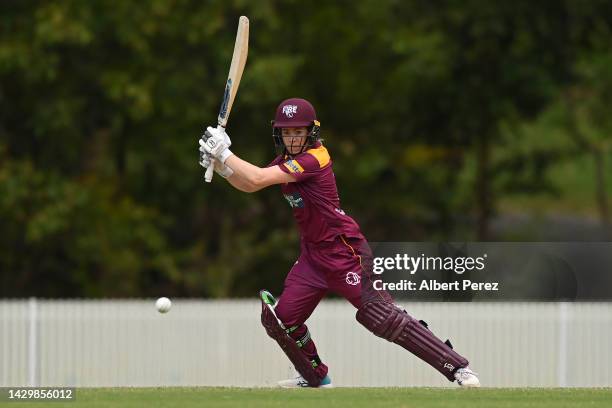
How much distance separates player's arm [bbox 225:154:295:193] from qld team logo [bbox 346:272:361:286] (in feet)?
2.66

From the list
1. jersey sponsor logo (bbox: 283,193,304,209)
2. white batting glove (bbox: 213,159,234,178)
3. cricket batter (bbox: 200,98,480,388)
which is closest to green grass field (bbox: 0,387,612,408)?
cricket batter (bbox: 200,98,480,388)

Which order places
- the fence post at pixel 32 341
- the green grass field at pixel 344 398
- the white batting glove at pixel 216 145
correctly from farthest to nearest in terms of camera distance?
the fence post at pixel 32 341 < the white batting glove at pixel 216 145 < the green grass field at pixel 344 398

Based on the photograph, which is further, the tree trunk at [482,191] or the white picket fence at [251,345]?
the tree trunk at [482,191]

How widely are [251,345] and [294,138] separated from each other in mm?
6845

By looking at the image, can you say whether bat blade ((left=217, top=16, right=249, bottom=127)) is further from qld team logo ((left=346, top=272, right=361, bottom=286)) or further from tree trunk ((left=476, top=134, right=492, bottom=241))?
tree trunk ((left=476, top=134, right=492, bottom=241))

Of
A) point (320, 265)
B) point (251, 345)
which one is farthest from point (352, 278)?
point (251, 345)

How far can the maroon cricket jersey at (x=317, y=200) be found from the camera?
8.62 m

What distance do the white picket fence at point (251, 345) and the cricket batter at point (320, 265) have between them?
552cm

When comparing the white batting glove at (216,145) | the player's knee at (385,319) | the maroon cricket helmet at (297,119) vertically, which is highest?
the maroon cricket helmet at (297,119)

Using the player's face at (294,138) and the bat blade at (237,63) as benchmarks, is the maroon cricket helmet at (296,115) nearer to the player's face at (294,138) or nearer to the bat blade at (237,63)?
the player's face at (294,138)

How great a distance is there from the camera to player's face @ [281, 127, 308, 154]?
8719mm

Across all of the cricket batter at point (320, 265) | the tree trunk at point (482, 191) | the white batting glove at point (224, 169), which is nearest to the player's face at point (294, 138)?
the cricket batter at point (320, 265)

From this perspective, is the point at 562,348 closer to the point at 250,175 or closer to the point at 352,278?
the point at 352,278

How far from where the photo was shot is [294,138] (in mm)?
8727
